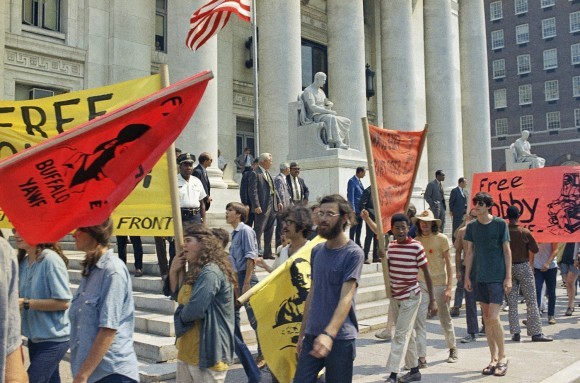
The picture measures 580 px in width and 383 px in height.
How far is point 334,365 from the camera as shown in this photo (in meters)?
3.98

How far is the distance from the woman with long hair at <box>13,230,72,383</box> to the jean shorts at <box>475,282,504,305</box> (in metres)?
4.67

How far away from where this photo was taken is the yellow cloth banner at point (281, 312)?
5.09 meters

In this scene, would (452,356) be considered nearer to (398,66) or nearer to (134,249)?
(134,249)

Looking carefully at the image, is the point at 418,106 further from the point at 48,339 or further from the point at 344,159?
the point at 48,339

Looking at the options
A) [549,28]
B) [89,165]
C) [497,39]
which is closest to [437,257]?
[89,165]

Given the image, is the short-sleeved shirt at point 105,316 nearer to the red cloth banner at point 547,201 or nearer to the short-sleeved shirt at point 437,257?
the short-sleeved shirt at point 437,257

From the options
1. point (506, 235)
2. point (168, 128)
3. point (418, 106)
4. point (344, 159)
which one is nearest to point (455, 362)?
point (506, 235)

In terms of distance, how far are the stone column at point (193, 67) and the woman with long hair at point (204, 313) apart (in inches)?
449

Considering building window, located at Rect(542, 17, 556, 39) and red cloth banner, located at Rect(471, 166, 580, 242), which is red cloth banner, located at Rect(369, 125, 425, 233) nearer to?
red cloth banner, located at Rect(471, 166, 580, 242)

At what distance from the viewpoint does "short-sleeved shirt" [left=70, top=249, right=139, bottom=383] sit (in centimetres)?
332

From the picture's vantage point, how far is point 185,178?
8688 millimetres

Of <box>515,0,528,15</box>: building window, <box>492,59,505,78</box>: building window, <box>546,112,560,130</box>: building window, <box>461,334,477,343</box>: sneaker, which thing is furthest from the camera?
<box>492,59,505,78</box>: building window

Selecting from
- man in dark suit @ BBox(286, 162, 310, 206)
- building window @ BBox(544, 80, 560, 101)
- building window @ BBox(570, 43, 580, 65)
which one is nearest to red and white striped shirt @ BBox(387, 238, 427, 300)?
man in dark suit @ BBox(286, 162, 310, 206)

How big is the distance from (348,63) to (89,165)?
17367mm
